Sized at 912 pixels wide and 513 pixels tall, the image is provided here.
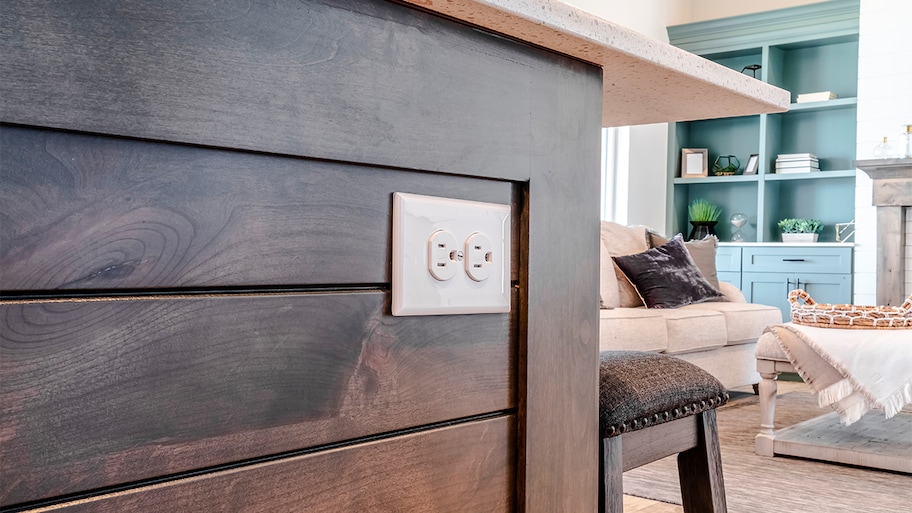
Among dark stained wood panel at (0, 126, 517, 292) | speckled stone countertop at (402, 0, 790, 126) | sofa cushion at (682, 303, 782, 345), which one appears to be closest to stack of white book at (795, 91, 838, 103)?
sofa cushion at (682, 303, 782, 345)

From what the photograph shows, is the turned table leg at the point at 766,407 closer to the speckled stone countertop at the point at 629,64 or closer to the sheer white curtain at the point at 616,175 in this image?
the speckled stone countertop at the point at 629,64

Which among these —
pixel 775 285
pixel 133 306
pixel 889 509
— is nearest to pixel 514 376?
pixel 133 306

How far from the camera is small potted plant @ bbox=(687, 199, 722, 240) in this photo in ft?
21.6

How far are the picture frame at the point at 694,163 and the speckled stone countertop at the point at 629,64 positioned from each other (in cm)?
551

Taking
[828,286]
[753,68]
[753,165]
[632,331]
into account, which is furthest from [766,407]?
[753,68]

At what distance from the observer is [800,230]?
239 inches

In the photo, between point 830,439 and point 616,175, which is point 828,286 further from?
point 830,439

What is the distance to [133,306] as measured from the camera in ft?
1.97

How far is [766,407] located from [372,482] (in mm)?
2862

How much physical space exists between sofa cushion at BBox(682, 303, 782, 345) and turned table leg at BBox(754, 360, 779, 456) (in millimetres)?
1058

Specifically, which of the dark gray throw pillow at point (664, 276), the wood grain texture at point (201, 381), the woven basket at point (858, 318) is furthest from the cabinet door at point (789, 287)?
the wood grain texture at point (201, 381)

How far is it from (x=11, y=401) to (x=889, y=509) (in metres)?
2.59

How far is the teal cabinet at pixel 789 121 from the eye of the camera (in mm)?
6055

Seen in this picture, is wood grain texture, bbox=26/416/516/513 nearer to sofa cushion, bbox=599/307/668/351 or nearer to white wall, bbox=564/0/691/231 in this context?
sofa cushion, bbox=599/307/668/351
